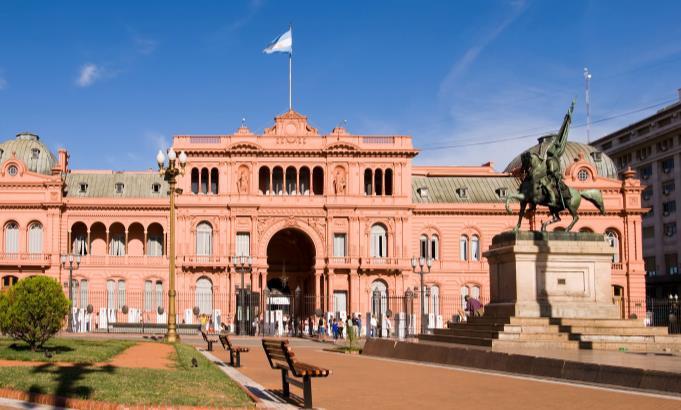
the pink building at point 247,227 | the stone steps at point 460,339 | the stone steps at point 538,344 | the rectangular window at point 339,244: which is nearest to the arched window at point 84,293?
the pink building at point 247,227

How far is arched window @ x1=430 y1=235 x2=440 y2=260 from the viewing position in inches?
2820

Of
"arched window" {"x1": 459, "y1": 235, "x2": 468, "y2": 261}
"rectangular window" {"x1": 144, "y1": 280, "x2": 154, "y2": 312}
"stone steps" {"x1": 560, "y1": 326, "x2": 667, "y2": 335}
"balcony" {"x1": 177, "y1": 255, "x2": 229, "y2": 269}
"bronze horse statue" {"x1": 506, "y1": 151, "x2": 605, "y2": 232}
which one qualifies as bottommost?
"rectangular window" {"x1": 144, "y1": 280, "x2": 154, "y2": 312}

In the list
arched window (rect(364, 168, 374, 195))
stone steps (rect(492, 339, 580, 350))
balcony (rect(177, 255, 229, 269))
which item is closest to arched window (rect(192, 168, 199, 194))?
balcony (rect(177, 255, 229, 269))

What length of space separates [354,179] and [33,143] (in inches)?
1119

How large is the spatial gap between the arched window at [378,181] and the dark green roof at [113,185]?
17.7m

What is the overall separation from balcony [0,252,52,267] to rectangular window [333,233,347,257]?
22.4m

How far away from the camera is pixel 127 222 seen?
69.7 metres

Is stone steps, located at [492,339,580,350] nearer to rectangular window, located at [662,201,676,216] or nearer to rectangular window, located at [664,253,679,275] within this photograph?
rectangular window, located at [664,253,679,275]

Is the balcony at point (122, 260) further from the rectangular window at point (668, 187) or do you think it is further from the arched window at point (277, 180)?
the rectangular window at point (668, 187)

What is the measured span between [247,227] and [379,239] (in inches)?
414

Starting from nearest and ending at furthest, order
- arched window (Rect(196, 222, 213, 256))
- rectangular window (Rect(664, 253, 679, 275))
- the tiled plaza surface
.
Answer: the tiled plaza surface < arched window (Rect(196, 222, 213, 256)) < rectangular window (Rect(664, 253, 679, 275))

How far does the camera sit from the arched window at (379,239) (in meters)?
68.1

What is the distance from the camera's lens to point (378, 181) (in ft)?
229

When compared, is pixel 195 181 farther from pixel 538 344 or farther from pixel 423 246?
pixel 538 344
